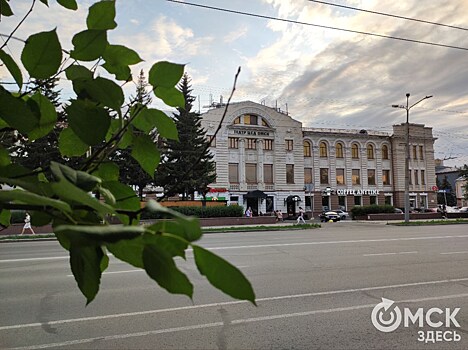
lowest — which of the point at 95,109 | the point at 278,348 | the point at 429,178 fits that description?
the point at 278,348

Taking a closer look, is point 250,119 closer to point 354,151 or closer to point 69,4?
point 354,151

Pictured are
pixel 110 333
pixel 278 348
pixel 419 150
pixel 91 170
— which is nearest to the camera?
pixel 91 170

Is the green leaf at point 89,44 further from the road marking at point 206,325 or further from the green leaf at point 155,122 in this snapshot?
the road marking at point 206,325

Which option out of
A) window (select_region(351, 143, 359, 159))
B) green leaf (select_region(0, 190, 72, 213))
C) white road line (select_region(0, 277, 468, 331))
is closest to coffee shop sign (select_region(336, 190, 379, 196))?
window (select_region(351, 143, 359, 159))

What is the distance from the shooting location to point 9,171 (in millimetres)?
755

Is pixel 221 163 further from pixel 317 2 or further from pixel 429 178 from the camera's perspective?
pixel 317 2

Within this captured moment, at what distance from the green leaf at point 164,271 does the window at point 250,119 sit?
4753cm

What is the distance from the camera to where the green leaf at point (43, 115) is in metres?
0.91

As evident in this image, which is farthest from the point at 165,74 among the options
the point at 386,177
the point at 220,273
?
the point at 386,177

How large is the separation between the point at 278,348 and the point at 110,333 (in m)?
2.22

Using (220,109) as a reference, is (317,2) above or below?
below

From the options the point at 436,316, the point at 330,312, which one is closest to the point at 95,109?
the point at 330,312

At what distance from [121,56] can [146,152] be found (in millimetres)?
251

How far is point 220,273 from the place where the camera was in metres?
0.54
